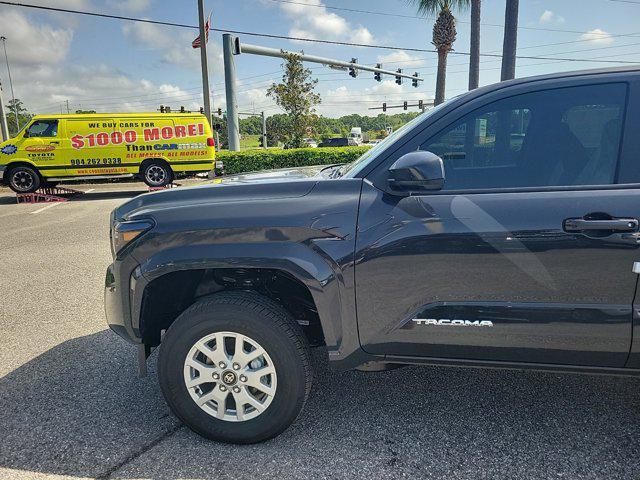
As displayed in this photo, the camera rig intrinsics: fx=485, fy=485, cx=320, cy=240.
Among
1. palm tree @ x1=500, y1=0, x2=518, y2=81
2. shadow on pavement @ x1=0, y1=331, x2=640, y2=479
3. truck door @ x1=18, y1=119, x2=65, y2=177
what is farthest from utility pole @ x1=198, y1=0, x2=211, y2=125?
shadow on pavement @ x1=0, y1=331, x2=640, y2=479

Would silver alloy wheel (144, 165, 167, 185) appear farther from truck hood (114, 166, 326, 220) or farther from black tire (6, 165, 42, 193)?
truck hood (114, 166, 326, 220)

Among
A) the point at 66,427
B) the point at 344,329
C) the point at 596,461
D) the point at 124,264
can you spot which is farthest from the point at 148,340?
the point at 596,461

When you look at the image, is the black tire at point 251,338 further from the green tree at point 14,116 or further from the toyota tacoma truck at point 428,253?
the green tree at point 14,116

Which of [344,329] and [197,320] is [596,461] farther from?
[197,320]

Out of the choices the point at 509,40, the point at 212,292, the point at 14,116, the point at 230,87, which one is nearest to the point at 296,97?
the point at 230,87

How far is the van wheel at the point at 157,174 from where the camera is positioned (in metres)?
14.5

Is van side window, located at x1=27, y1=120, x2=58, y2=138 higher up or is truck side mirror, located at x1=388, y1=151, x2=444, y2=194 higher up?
van side window, located at x1=27, y1=120, x2=58, y2=138

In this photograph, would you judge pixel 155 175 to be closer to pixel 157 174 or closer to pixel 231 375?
pixel 157 174

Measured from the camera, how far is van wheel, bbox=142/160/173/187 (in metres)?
14.5

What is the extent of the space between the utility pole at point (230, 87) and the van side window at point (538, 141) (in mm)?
17746

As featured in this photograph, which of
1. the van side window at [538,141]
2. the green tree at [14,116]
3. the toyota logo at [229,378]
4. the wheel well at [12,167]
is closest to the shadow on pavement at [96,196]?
the wheel well at [12,167]

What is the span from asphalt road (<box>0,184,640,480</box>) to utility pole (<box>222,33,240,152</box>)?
53.5 feet

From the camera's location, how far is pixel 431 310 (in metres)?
2.26

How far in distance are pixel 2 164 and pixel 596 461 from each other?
51.0ft
